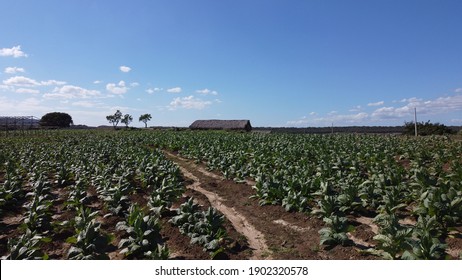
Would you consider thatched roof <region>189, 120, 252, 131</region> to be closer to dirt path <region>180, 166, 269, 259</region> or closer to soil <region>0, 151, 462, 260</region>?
dirt path <region>180, 166, 269, 259</region>

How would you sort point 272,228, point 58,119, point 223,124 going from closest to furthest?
point 272,228 → point 223,124 → point 58,119

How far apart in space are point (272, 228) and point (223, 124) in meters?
67.7

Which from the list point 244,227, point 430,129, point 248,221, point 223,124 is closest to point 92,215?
point 244,227

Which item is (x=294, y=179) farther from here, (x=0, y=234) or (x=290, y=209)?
(x=0, y=234)

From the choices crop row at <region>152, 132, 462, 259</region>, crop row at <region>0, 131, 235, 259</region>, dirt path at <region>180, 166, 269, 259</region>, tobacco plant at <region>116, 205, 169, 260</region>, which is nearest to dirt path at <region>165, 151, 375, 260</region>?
dirt path at <region>180, 166, 269, 259</region>

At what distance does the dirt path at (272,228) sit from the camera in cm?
584

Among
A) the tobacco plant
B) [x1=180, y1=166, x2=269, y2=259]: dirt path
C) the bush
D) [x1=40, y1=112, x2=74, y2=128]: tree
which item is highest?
[x1=40, y1=112, x2=74, y2=128]: tree

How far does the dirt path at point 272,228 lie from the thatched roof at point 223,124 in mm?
60299

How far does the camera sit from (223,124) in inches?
2943

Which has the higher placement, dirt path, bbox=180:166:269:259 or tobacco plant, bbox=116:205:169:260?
tobacco plant, bbox=116:205:169:260

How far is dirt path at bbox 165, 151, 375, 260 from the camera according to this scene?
5844 mm

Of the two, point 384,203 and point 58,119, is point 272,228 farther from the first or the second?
point 58,119

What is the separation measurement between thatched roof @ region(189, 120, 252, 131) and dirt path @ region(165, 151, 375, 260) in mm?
60299

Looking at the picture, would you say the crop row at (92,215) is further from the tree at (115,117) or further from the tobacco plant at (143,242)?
the tree at (115,117)
